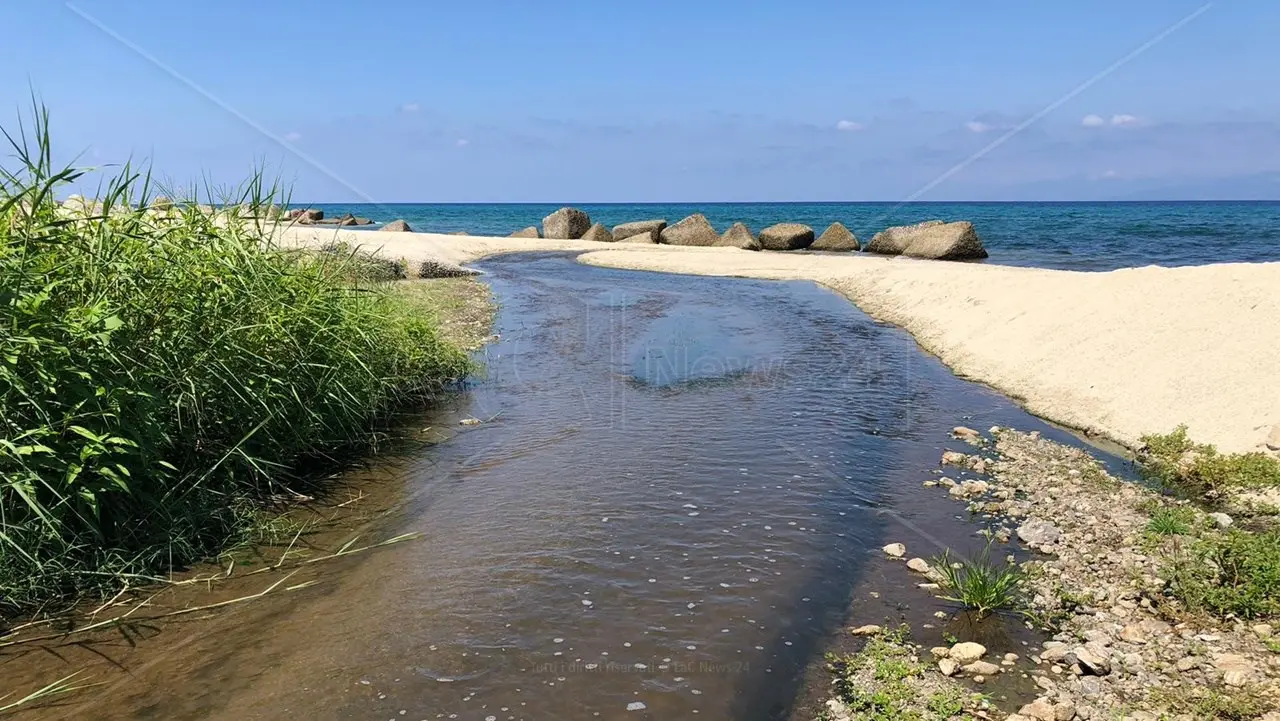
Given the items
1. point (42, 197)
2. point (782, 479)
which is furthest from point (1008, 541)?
point (42, 197)

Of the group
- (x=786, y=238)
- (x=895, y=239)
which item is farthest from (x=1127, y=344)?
(x=786, y=238)

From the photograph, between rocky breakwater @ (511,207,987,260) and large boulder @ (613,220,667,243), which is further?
large boulder @ (613,220,667,243)

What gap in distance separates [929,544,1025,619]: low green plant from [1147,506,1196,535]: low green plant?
1549 mm

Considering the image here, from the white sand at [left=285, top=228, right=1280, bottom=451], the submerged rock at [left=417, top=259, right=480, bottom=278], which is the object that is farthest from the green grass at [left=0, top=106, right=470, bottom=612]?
the submerged rock at [left=417, top=259, right=480, bottom=278]

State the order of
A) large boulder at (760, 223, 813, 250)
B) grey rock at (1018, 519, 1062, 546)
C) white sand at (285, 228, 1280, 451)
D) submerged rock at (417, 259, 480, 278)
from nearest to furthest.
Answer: grey rock at (1018, 519, 1062, 546) → white sand at (285, 228, 1280, 451) → submerged rock at (417, 259, 480, 278) → large boulder at (760, 223, 813, 250)

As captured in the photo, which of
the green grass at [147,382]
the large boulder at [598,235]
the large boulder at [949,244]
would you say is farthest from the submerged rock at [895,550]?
the large boulder at [598,235]

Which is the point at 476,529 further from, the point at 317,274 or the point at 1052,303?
the point at 1052,303

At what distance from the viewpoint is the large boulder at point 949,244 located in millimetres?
37156

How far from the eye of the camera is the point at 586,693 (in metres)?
4.98

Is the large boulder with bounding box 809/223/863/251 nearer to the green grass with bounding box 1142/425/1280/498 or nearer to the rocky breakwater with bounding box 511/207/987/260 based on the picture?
the rocky breakwater with bounding box 511/207/987/260

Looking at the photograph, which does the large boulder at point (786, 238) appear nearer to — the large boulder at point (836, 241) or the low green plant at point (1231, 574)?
the large boulder at point (836, 241)

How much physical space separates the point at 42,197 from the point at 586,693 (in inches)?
219

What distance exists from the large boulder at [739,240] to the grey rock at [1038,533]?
38.4m

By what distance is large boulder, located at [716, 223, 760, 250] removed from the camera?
45.0 metres
